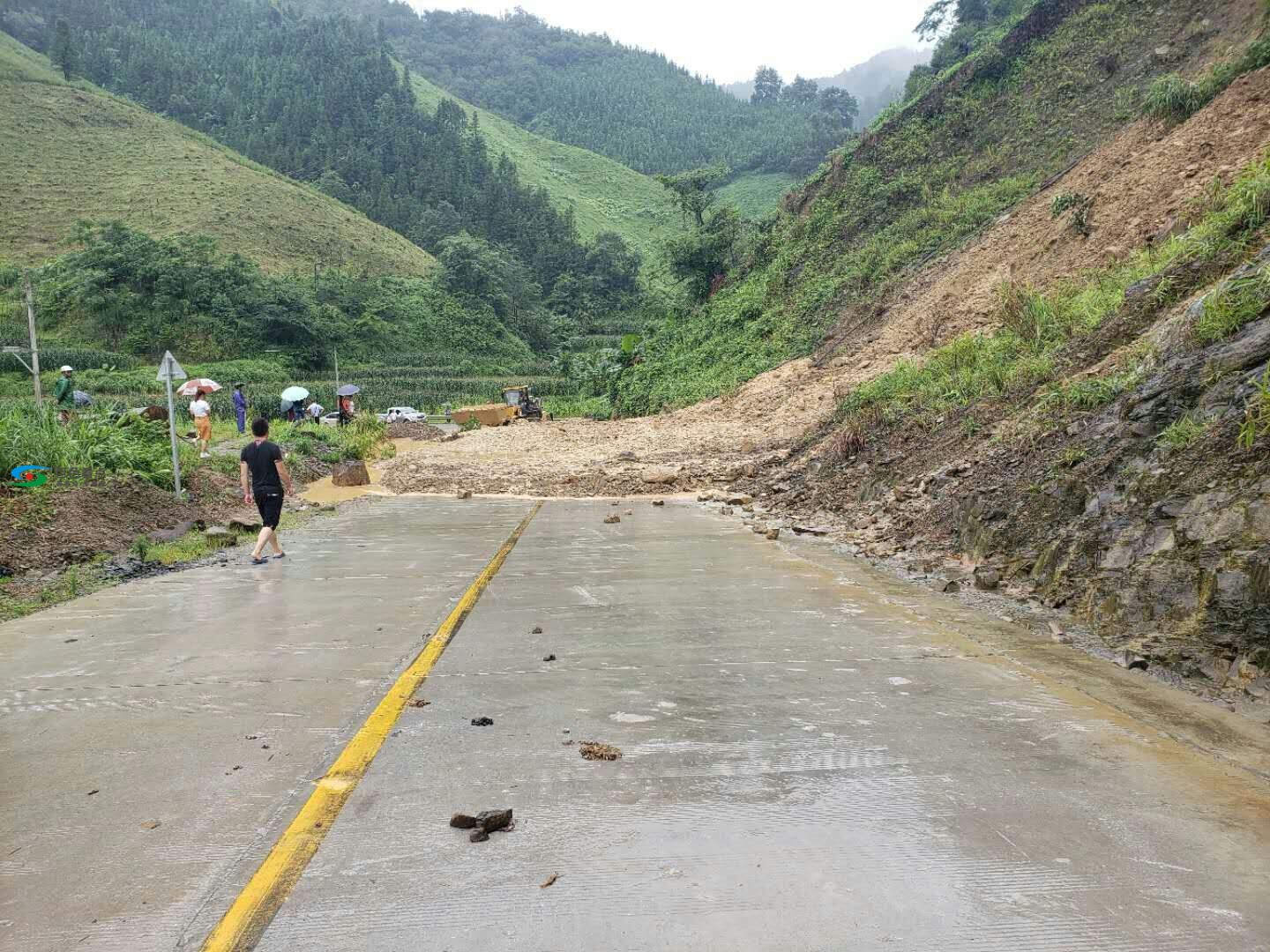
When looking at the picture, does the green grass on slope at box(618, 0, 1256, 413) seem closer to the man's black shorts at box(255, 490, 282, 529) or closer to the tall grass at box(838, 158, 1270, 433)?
the tall grass at box(838, 158, 1270, 433)

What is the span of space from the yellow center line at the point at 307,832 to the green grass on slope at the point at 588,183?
12769cm

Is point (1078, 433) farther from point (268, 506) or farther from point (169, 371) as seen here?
point (169, 371)

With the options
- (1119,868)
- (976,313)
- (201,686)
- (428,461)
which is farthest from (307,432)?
(1119,868)

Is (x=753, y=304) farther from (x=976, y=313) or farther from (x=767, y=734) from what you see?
(x=767, y=734)

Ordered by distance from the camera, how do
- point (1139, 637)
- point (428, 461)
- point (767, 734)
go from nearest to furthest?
point (767, 734) < point (1139, 637) < point (428, 461)

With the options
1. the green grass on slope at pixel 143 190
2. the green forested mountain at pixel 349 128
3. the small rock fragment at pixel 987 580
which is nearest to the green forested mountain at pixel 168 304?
the green grass on slope at pixel 143 190

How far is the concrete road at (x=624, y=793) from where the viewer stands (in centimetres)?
308

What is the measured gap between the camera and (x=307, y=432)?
28.0m

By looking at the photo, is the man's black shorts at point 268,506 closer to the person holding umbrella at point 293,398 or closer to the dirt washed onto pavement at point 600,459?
the dirt washed onto pavement at point 600,459

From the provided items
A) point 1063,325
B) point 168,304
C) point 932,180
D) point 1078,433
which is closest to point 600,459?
point 1063,325

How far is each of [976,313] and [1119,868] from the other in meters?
20.8

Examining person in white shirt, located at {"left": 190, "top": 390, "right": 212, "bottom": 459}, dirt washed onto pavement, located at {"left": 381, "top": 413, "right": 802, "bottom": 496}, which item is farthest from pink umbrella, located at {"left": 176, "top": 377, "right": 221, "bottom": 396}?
dirt washed onto pavement, located at {"left": 381, "top": 413, "right": 802, "bottom": 496}

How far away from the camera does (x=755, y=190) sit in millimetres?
143375

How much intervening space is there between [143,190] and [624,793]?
99.4m
